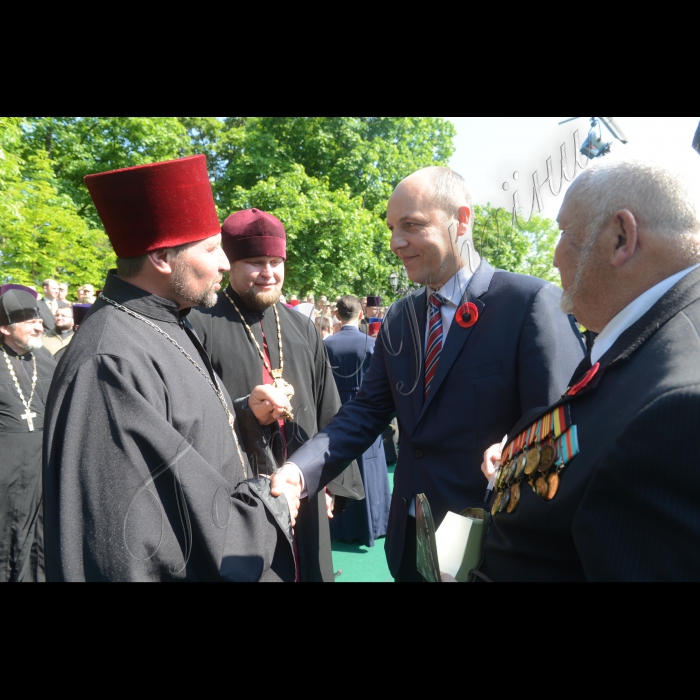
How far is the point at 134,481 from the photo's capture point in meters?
1.60

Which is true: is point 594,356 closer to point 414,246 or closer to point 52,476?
point 414,246

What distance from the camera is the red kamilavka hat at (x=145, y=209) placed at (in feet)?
6.75

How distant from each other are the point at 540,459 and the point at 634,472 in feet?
1.16

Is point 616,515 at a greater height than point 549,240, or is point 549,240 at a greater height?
point 549,240

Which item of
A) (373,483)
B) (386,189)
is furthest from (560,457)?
(386,189)

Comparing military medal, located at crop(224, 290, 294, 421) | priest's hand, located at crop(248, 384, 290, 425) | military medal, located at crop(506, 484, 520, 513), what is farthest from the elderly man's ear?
military medal, located at crop(224, 290, 294, 421)

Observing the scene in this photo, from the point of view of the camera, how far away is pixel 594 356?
154 cm

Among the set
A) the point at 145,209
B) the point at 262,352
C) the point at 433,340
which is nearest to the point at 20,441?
the point at 262,352

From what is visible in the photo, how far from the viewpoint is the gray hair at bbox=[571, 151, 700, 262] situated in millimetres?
1321

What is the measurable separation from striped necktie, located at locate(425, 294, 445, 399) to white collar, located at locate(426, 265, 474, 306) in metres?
0.03

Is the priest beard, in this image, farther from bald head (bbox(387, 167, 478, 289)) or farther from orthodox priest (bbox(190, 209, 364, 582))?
orthodox priest (bbox(190, 209, 364, 582))

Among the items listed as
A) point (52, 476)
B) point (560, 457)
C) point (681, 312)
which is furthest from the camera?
point (52, 476)

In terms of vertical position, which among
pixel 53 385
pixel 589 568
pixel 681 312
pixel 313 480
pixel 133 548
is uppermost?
pixel 681 312
